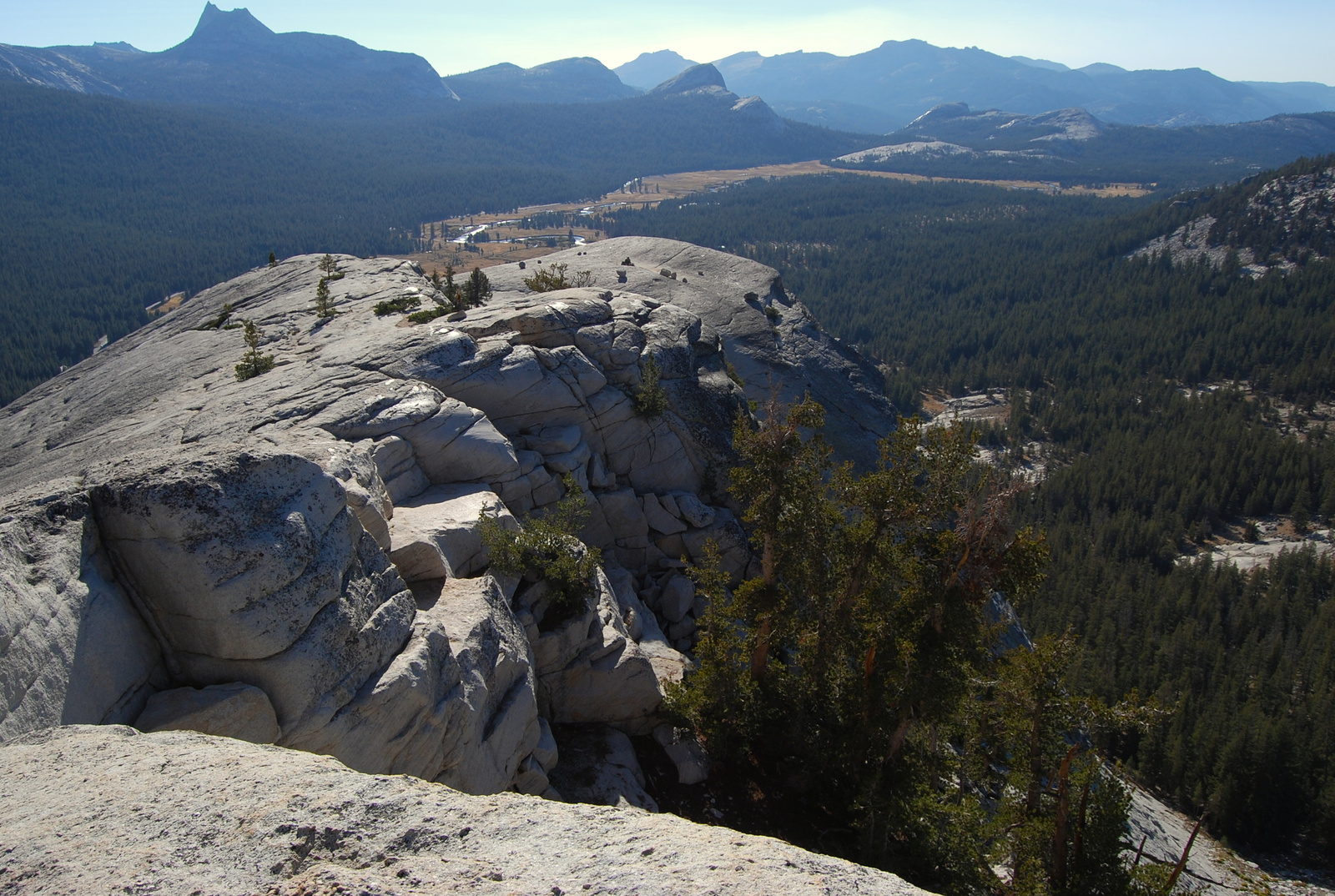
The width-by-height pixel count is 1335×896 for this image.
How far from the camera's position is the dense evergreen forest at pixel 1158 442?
1842 inches

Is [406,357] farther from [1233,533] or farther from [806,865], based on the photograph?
[1233,533]

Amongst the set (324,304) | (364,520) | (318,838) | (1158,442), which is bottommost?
(1158,442)

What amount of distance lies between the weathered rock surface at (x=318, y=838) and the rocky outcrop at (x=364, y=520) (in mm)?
2270

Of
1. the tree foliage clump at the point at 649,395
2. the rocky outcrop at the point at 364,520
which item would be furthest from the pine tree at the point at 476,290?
the tree foliage clump at the point at 649,395

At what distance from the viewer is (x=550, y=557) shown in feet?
62.5

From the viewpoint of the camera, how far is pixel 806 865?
7898 millimetres

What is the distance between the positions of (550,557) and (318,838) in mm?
11468

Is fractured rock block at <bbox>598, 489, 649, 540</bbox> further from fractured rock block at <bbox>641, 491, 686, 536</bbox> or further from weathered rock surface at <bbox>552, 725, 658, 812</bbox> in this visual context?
weathered rock surface at <bbox>552, 725, 658, 812</bbox>

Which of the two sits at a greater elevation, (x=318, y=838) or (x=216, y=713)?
(x=318, y=838)

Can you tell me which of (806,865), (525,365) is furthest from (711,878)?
(525,365)

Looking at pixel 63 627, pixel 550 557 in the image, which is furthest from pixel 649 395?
pixel 63 627

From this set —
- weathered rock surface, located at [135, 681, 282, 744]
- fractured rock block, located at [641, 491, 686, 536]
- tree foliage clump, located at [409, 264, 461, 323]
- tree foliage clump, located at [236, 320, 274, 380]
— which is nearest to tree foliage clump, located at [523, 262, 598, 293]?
tree foliage clump, located at [409, 264, 461, 323]

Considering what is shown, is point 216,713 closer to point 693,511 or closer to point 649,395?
point 693,511

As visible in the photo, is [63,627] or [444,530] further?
[444,530]
